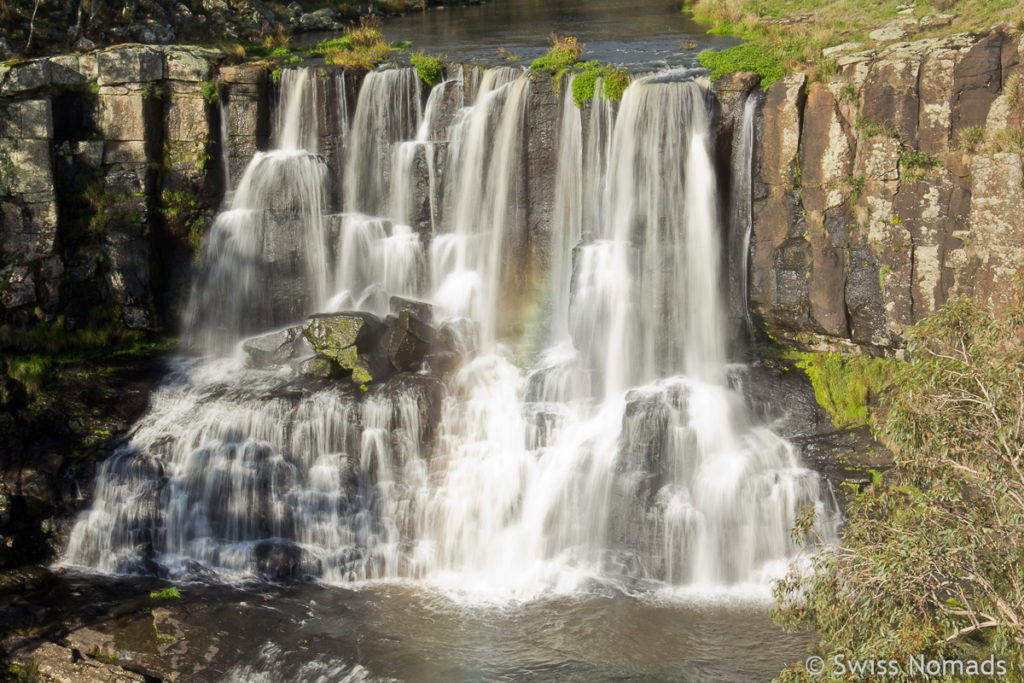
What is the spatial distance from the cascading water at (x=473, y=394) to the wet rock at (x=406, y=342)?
2.32 feet

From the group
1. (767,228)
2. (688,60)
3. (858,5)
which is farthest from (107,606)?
(858,5)

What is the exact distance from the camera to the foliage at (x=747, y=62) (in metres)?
20.6

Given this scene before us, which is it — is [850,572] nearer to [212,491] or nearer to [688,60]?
[212,491]

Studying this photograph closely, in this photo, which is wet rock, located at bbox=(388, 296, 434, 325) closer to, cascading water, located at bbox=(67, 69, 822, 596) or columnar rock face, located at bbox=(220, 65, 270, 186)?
cascading water, located at bbox=(67, 69, 822, 596)

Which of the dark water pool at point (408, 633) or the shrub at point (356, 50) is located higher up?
the shrub at point (356, 50)

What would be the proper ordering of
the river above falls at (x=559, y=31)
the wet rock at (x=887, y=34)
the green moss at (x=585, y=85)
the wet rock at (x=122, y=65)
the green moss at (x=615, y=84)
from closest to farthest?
the wet rock at (x=887, y=34) → the green moss at (x=615, y=84) → the green moss at (x=585, y=85) → the wet rock at (x=122, y=65) → the river above falls at (x=559, y=31)

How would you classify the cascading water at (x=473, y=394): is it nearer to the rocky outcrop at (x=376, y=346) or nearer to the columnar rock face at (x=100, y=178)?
the rocky outcrop at (x=376, y=346)

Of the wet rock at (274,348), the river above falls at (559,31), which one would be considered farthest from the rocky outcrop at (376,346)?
the river above falls at (559,31)

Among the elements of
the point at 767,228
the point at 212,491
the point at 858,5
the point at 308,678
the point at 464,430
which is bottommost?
the point at 308,678

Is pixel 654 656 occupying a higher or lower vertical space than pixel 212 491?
lower

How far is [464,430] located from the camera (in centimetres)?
1955

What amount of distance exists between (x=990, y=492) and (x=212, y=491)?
1482cm

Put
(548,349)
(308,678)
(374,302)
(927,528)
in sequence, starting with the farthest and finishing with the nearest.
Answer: (374,302) → (548,349) → (308,678) → (927,528)

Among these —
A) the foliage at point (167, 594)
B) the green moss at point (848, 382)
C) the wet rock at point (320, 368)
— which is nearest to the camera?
the foliage at point (167, 594)
